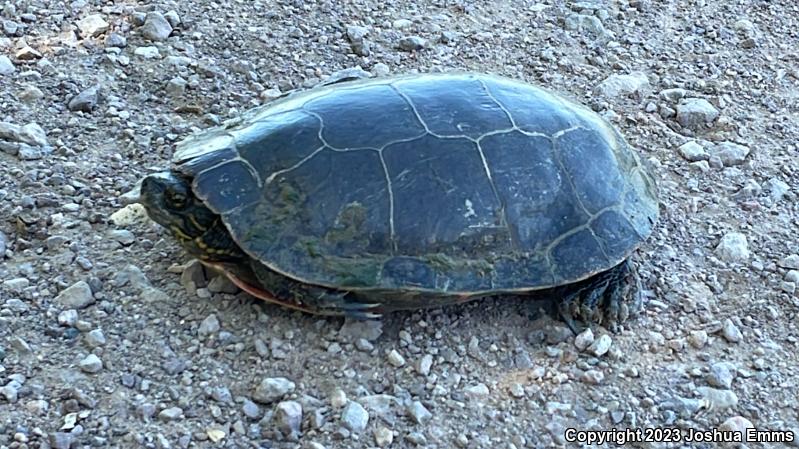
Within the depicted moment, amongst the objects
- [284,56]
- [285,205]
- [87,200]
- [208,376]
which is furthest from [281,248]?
[284,56]

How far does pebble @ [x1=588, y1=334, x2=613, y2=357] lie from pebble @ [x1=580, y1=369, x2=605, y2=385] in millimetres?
108

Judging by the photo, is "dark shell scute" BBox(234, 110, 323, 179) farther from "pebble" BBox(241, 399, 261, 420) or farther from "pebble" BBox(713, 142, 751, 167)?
"pebble" BBox(713, 142, 751, 167)

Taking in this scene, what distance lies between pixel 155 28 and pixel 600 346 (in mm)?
3122

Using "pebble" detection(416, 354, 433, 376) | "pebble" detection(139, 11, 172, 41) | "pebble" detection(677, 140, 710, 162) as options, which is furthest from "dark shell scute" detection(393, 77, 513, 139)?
"pebble" detection(139, 11, 172, 41)

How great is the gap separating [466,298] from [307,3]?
9.26 feet

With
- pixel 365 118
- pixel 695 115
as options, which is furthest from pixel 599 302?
pixel 695 115

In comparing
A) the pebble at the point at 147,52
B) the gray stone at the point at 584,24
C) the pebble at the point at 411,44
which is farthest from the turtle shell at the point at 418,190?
the gray stone at the point at 584,24

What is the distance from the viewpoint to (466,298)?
3609mm

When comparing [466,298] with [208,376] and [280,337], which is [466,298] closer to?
[280,337]

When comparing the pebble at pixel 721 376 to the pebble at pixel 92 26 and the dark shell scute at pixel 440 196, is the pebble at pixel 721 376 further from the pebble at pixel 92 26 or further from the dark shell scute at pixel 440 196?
the pebble at pixel 92 26

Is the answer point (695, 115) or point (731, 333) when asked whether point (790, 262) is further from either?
point (695, 115)

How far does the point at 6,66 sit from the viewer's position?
485cm

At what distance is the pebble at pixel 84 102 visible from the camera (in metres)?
4.65

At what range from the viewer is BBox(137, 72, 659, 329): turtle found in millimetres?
3455
